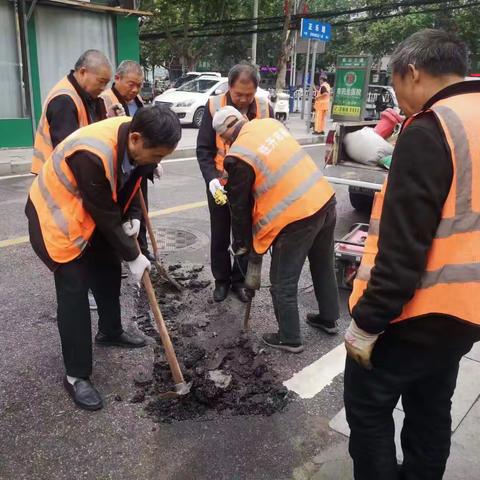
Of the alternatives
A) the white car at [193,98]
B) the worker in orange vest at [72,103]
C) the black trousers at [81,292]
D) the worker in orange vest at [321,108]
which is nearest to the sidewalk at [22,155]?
the white car at [193,98]

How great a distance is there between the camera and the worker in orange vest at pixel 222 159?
3.38 metres

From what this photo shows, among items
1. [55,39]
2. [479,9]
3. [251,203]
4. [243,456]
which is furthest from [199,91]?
[479,9]

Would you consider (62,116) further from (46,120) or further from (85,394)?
(85,394)

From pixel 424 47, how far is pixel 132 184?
158cm

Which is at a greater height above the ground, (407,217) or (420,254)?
(407,217)

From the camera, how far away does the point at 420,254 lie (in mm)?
1406

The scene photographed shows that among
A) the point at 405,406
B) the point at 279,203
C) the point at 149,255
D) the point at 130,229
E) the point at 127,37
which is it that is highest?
the point at 127,37

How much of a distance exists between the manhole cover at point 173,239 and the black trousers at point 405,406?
329cm

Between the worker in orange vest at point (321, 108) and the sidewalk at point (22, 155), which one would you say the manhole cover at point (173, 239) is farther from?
the worker in orange vest at point (321, 108)

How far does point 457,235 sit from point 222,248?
8.09 feet

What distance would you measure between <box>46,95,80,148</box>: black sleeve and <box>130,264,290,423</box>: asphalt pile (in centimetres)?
129

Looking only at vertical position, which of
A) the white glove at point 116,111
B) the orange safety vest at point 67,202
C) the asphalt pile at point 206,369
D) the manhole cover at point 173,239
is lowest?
the manhole cover at point 173,239

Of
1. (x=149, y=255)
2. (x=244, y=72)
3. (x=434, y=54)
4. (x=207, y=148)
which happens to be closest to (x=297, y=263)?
(x=207, y=148)

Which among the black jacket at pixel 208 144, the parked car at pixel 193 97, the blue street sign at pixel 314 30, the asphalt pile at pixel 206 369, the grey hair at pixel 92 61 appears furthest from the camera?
the parked car at pixel 193 97
